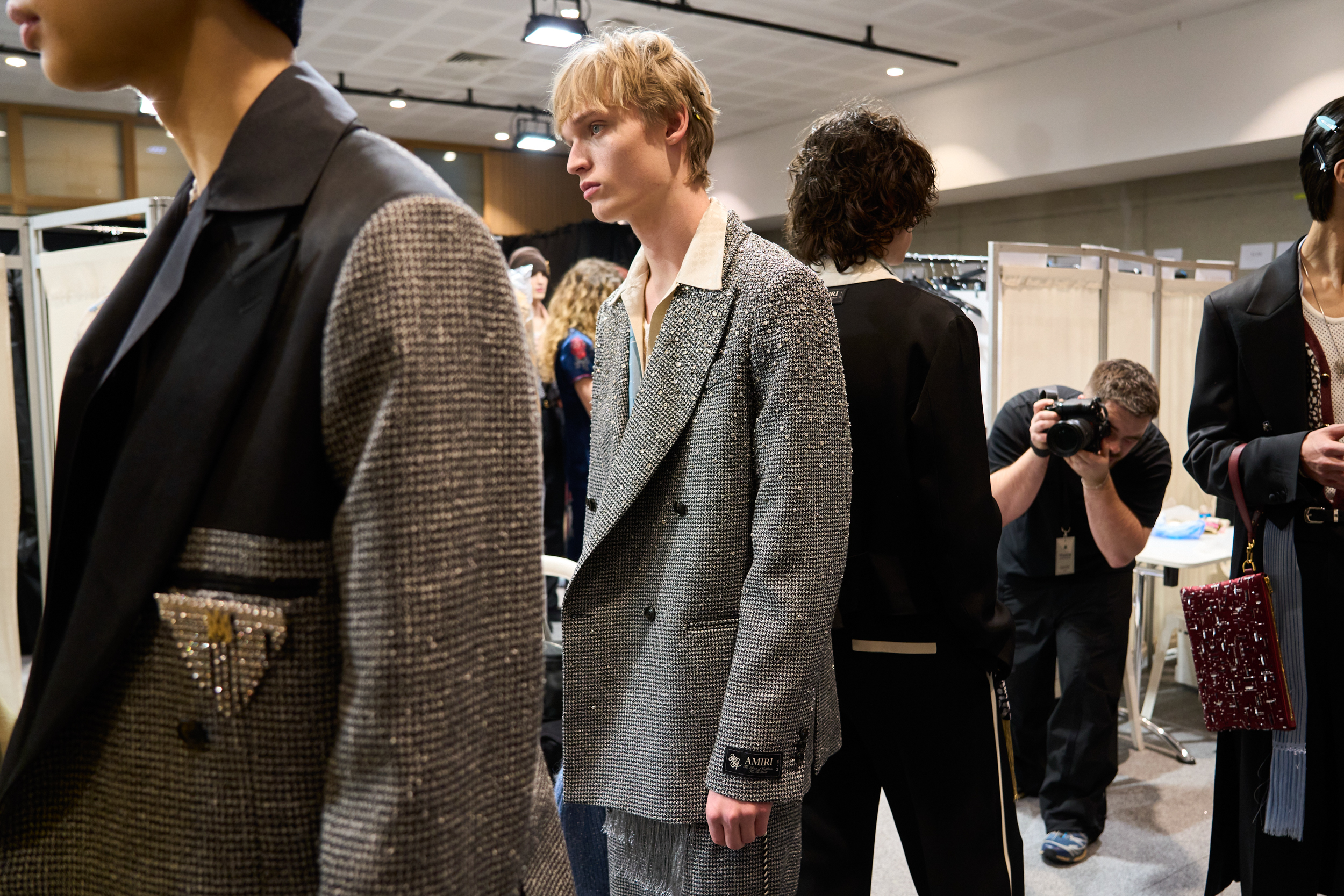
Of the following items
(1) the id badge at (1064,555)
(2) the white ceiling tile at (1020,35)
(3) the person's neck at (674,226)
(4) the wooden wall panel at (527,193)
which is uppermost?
(2) the white ceiling tile at (1020,35)

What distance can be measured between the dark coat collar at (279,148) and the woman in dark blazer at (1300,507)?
169cm

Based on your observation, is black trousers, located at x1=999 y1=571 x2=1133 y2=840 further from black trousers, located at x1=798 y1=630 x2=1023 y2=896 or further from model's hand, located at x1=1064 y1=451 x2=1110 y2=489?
black trousers, located at x1=798 y1=630 x2=1023 y2=896

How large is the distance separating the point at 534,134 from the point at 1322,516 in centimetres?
748

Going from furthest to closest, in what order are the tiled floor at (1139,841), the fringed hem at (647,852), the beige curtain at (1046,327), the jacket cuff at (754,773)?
the beige curtain at (1046,327) → the tiled floor at (1139,841) → the fringed hem at (647,852) → the jacket cuff at (754,773)

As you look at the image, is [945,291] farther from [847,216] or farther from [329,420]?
[329,420]

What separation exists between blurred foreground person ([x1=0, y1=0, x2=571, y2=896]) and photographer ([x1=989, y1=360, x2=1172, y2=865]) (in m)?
2.24

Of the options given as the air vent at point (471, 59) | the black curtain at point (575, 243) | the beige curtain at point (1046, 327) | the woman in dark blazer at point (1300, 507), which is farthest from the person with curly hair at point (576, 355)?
the black curtain at point (575, 243)

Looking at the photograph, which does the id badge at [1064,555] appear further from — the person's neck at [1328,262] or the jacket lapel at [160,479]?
the jacket lapel at [160,479]

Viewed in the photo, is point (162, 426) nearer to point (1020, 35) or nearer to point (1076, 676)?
point (1076, 676)

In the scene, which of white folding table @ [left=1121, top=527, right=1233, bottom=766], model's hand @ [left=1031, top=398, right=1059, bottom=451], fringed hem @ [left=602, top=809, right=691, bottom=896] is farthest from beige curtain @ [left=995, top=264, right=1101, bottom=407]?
fringed hem @ [left=602, top=809, right=691, bottom=896]

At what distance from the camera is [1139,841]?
9.33ft

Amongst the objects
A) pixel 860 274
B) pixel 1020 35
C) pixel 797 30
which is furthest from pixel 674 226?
pixel 1020 35

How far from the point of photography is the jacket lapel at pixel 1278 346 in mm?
1795

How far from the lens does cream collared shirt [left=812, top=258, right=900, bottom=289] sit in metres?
1.54
